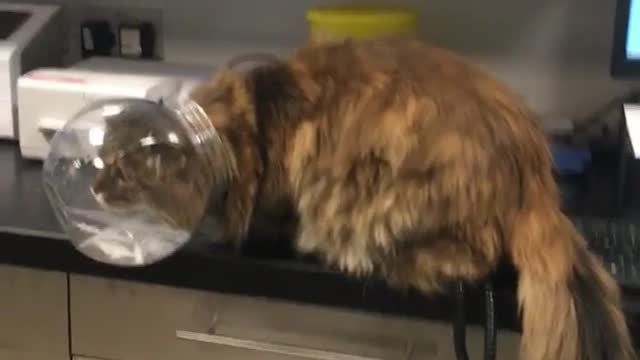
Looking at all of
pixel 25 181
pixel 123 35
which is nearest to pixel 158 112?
pixel 25 181

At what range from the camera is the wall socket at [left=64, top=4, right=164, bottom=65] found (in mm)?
2150

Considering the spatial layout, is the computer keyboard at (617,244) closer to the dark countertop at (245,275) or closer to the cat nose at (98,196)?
the dark countertop at (245,275)

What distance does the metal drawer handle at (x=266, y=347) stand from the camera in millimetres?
1511

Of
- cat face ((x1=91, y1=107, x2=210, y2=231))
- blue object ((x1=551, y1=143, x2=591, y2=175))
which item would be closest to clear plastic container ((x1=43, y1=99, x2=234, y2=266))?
cat face ((x1=91, y1=107, x2=210, y2=231))

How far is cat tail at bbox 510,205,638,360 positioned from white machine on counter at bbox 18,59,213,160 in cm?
66

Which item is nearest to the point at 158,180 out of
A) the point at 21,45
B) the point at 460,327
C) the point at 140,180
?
the point at 140,180

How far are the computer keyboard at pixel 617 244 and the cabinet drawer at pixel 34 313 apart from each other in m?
0.69

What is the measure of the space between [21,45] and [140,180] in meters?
A: 0.71

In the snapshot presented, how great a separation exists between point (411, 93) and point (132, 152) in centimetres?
34

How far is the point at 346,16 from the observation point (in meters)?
1.88

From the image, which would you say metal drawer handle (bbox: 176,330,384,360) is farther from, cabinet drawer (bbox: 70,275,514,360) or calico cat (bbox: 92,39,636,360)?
calico cat (bbox: 92,39,636,360)

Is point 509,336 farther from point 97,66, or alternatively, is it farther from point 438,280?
point 97,66

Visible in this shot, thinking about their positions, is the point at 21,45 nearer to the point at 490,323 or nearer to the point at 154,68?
the point at 154,68

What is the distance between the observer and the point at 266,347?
1536 mm
